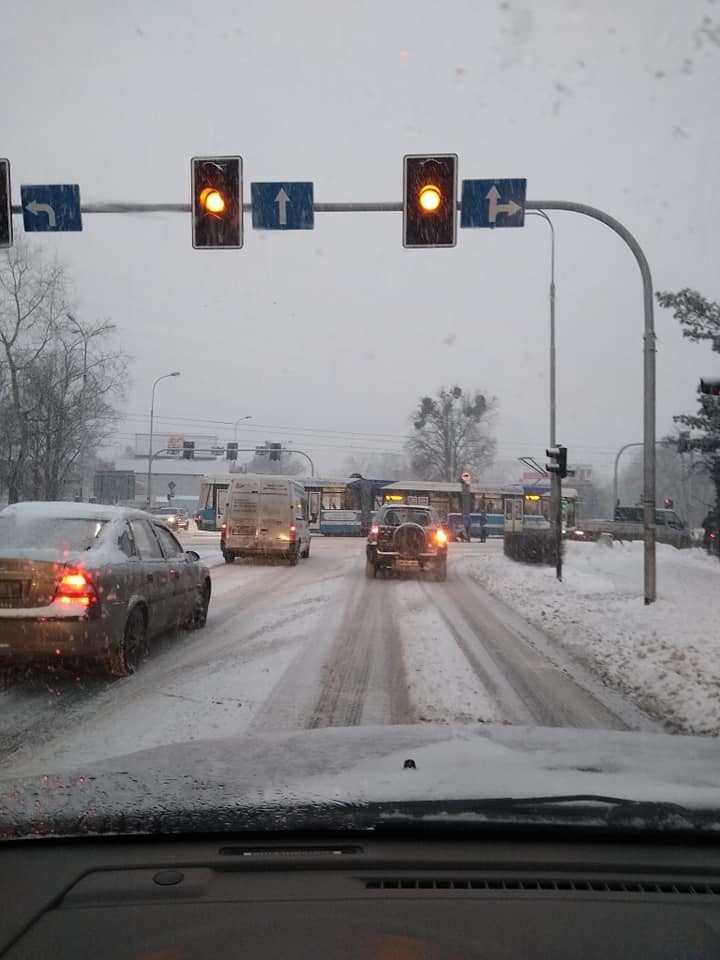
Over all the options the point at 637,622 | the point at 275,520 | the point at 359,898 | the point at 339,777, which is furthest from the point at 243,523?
the point at 359,898

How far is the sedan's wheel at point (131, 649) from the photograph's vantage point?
7484 mm

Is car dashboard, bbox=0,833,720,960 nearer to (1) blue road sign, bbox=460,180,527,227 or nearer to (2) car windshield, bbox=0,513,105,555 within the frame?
(2) car windshield, bbox=0,513,105,555

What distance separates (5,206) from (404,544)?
10461mm

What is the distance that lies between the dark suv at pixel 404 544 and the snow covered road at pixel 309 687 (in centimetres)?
517

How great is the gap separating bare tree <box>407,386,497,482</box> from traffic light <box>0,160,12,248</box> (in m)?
58.4

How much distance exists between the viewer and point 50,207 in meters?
10.8

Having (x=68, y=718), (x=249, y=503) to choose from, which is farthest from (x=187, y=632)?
(x=249, y=503)

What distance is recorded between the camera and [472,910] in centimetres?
237

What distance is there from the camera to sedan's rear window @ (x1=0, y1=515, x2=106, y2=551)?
7.21 m

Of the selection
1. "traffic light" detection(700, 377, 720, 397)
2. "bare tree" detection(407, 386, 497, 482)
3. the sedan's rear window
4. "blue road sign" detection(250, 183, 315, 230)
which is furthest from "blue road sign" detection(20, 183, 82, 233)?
"bare tree" detection(407, 386, 497, 482)

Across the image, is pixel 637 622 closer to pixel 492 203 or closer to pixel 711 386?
pixel 711 386

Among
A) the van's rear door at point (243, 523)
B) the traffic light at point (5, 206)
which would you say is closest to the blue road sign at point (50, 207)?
the traffic light at point (5, 206)

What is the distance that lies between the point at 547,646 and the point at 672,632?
158cm

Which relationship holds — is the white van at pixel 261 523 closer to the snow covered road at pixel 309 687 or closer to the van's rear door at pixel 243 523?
the van's rear door at pixel 243 523
